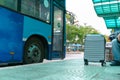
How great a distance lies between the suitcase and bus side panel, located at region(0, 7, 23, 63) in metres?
2.13

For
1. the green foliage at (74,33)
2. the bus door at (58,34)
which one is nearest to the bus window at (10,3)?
the bus door at (58,34)

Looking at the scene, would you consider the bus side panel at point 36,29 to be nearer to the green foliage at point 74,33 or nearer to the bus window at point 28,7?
the bus window at point 28,7

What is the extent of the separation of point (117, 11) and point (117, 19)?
3348mm

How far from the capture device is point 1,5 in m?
7.18

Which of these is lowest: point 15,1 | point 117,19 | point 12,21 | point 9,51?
point 9,51

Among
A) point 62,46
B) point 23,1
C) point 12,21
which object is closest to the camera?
point 12,21

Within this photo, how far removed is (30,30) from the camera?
8539mm

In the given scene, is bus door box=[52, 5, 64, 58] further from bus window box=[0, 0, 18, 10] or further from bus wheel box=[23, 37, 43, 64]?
bus window box=[0, 0, 18, 10]

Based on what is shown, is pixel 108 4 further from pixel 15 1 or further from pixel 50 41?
pixel 15 1

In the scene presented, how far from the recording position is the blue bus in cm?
743

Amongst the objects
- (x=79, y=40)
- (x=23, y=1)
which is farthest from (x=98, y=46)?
(x=79, y=40)

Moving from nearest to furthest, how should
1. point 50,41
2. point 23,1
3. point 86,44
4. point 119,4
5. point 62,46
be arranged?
point 23,1, point 86,44, point 50,41, point 62,46, point 119,4

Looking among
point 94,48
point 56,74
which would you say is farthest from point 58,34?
point 56,74

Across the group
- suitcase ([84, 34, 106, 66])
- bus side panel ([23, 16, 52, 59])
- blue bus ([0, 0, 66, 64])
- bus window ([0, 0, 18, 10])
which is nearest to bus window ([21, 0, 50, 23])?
blue bus ([0, 0, 66, 64])
